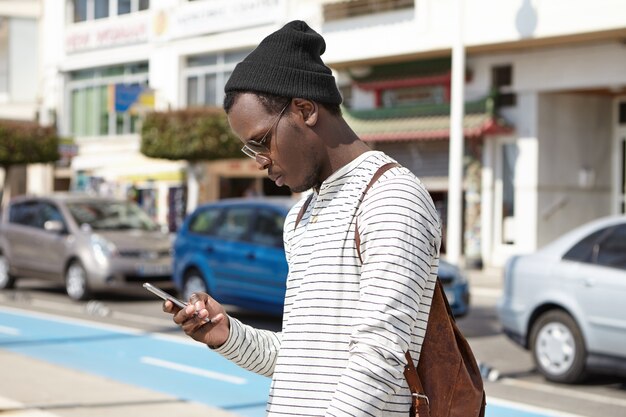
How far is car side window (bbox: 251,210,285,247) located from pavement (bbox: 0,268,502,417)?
4.27m

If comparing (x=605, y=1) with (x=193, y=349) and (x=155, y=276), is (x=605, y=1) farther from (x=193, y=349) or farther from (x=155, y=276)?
(x=193, y=349)

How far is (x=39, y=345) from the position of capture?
11.1 metres

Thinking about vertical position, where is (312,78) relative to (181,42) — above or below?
below

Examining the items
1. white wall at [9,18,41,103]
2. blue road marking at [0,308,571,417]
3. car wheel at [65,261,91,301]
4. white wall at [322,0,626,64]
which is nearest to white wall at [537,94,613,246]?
white wall at [322,0,626,64]

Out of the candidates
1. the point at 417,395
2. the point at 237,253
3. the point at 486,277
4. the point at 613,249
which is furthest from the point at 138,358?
the point at 486,277

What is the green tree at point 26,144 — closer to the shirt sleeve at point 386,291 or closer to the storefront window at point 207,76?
the storefront window at point 207,76

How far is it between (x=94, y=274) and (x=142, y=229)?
1.52 metres

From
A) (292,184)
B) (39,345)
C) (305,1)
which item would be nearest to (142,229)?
(39,345)

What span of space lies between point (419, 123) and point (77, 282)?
11.1m

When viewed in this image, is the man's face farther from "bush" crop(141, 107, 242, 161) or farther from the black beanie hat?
"bush" crop(141, 107, 242, 161)

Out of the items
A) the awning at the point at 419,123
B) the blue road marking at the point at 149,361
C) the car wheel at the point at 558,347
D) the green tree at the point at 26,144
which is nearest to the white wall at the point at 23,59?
the green tree at the point at 26,144

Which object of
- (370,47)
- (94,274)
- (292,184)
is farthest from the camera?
(370,47)

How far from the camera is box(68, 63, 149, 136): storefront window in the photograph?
35.1 meters

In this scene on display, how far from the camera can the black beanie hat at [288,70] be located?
233cm
